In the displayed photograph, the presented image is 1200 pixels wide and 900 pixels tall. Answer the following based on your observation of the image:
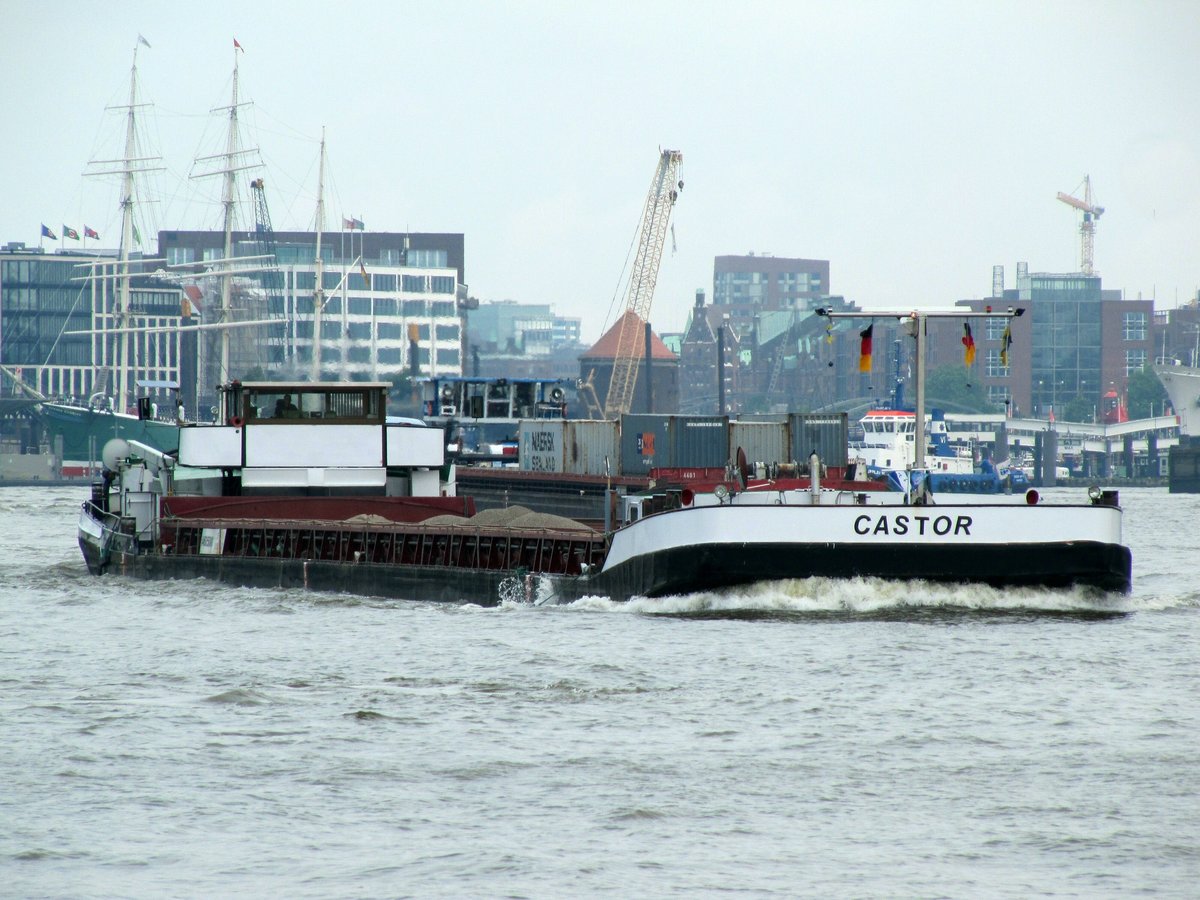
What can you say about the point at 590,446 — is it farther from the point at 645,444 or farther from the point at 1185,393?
the point at 1185,393

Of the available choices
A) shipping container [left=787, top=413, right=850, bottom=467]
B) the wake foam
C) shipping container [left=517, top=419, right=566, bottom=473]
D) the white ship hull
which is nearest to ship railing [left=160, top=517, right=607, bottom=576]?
the wake foam

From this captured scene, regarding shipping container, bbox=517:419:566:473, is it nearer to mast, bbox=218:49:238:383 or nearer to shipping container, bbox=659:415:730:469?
shipping container, bbox=659:415:730:469

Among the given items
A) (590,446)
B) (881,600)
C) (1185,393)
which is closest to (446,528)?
(881,600)

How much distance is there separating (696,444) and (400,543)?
64.9 ft

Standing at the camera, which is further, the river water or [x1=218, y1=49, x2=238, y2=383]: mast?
[x1=218, y1=49, x2=238, y2=383]: mast

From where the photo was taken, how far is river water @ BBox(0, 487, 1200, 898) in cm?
1312

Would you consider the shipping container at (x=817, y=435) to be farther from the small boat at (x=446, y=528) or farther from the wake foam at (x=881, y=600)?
the wake foam at (x=881, y=600)

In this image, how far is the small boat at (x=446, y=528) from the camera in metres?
26.6

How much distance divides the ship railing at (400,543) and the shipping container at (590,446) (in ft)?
59.0

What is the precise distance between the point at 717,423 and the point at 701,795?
3792cm

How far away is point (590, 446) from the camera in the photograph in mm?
56062

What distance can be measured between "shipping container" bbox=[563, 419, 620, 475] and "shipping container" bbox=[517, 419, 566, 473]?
12.7 inches

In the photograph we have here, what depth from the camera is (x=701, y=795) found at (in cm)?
1541

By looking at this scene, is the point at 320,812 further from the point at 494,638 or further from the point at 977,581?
the point at 977,581
